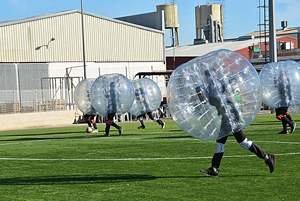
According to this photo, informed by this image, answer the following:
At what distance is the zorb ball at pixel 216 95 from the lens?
6.75 metres

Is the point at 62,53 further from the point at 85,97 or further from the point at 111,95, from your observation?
the point at 111,95

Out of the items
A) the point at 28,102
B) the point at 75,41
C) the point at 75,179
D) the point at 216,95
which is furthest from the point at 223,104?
the point at 75,41

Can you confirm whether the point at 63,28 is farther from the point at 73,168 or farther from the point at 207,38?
the point at 207,38

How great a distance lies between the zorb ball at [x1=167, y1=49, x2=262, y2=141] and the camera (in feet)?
22.2

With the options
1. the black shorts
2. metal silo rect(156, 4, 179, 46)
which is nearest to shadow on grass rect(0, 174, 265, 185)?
the black shorts

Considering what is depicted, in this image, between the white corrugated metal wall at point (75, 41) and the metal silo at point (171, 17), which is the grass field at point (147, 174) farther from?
the metal silo at point (171, 17)

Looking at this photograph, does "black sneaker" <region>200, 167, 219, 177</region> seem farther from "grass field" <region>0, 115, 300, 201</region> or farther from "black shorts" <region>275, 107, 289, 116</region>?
"black shorts" <region>275, 107, 289, 116</region>

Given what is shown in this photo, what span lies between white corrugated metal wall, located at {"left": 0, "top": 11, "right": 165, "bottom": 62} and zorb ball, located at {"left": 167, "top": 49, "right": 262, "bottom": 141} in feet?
99.4

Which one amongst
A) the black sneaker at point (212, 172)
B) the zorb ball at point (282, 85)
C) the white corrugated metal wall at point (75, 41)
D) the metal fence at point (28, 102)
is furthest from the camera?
the white corrugated metal wall at point (75, 41)

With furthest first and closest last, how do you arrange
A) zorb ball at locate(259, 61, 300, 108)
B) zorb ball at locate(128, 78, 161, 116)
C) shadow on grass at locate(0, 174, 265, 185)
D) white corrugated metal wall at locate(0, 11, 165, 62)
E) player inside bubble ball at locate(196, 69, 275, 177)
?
white corrugated metal wall at locate(0, 11, 165, 62) < zorb ball at locate(128, 78, 161, 116) < zorb ball at locate(259, 61, 300, 108) < shadow on grass at locate(0, 174, 265, 185) < player inside bubble ball at locate(196, 69, 275, 177)

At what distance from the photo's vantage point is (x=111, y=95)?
601 inches

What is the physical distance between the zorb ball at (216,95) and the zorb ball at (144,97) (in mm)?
11175

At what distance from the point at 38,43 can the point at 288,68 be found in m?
27.5

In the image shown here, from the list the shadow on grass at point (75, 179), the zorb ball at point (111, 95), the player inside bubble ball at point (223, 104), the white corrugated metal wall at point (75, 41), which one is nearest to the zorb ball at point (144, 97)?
the zorb ball at point (111, 95)
